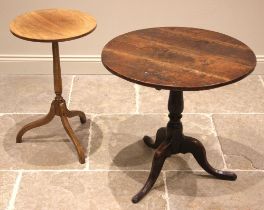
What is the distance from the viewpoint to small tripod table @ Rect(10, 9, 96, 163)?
2.07m

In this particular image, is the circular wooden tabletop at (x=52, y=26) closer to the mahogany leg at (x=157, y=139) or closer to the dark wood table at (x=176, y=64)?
the dark wood table at (x=176, y=64)

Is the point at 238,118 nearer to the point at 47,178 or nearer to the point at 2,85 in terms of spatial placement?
the point at 47,178

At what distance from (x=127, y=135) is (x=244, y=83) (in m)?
1.17

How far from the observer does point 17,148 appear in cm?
249

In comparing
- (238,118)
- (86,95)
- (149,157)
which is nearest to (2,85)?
(86,95)

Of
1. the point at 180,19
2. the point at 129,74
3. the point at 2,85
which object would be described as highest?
the point at 129,74

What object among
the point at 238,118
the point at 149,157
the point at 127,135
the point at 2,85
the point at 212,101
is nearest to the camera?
the point at 149,157

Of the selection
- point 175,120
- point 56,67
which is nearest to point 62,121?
point 56,67

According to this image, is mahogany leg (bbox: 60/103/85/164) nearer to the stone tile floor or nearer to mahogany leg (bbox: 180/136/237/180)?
the stone tile floor

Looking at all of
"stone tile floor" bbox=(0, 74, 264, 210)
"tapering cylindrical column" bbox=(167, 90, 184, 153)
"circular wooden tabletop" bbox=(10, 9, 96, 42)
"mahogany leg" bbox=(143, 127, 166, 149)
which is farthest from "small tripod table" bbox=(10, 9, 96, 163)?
"tapering cylindrical column" bbox=(167, 90, 184, 153)

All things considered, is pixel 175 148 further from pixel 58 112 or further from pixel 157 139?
pixel 58 112

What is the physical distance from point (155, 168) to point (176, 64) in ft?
1.97

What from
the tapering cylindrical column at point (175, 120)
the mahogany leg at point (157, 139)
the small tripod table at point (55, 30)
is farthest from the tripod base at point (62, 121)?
the tapering cylindrical column at point (175, 120)

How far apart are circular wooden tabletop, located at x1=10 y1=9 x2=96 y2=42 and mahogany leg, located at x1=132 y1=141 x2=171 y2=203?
71 cm
